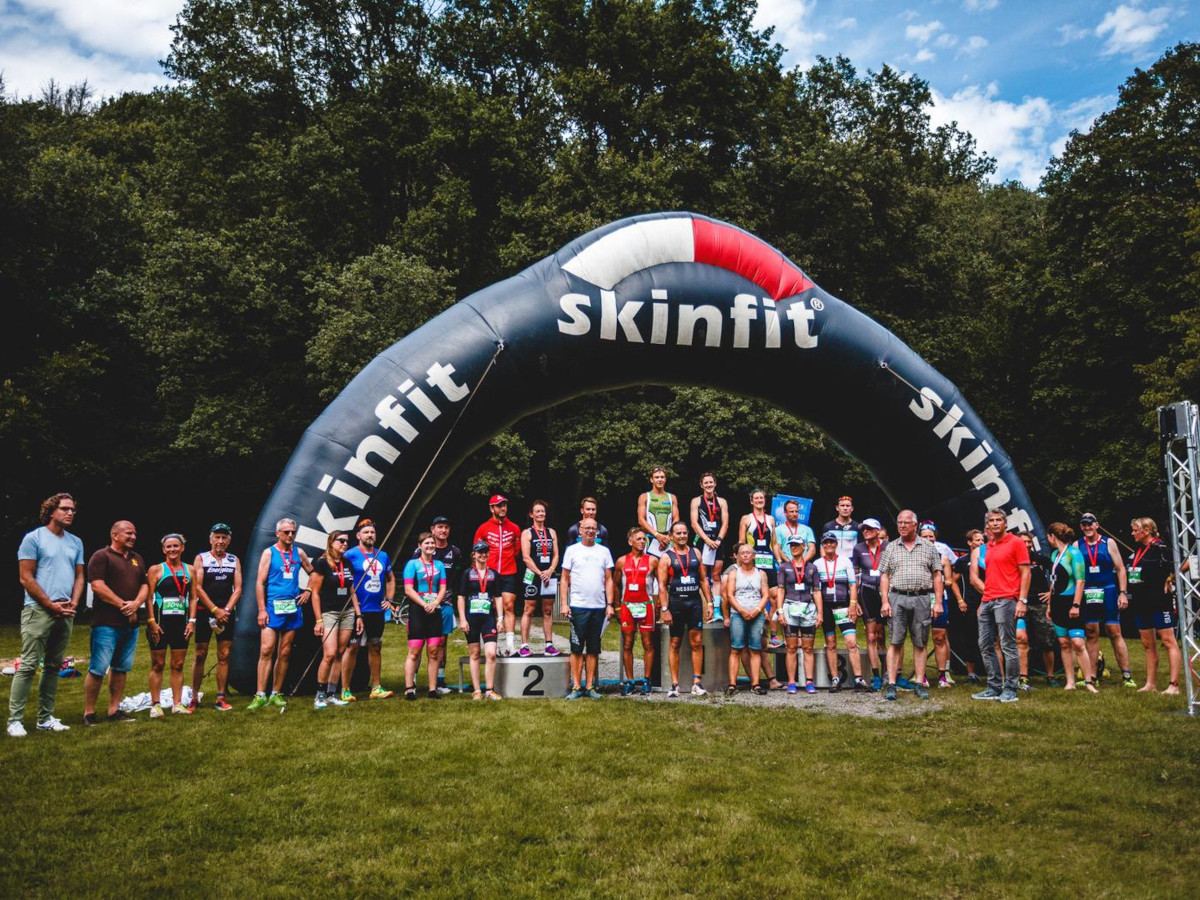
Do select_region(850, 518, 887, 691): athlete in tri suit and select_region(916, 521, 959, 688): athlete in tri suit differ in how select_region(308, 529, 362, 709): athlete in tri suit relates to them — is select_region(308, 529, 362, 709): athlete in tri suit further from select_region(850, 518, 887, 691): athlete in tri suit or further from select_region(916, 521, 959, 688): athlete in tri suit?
select_region(916, 521, 959, 688): athlete in tri suit

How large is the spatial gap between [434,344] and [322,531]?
2203mm

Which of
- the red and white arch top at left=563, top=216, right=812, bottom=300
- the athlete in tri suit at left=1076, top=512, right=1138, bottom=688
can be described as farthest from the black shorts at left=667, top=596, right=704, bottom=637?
the athlete in tri suit at left=1076, top=512, right=1138, bottom=688

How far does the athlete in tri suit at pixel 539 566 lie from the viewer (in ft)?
33.1

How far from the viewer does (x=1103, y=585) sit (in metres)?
9.12

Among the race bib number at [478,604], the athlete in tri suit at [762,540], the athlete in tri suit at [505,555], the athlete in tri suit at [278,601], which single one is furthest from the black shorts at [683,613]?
the athlete in tri suit at [278,601]

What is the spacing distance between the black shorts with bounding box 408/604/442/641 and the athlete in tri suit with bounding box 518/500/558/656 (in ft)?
4.69

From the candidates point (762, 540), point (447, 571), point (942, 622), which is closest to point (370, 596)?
point (447, 571)

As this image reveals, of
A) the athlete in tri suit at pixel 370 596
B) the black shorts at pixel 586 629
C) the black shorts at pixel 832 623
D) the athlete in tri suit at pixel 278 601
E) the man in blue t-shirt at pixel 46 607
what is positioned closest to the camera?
the man in blue t-shirt at pixel 46 607

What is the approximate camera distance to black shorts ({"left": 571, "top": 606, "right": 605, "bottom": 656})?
28.9ft

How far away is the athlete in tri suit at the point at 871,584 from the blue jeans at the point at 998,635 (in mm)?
1108

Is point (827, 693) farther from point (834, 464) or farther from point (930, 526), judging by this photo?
point (834, 464)

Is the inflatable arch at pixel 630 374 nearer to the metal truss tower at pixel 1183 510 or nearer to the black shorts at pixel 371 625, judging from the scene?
the black shorts at pixel 371 625

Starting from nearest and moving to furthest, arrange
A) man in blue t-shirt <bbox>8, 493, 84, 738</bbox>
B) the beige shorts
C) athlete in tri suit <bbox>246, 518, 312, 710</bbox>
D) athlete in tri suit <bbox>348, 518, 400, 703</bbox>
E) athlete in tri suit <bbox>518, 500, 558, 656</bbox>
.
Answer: man in blue t-shirt <bbox>8, 493, 84, 738</bbox>, athlete in tri suit <bbox>246, 518, 312, 710</bbox>, the beige shorts, athlete in tri suit <bbox>348, 518, 400, 703</bbox>, athlete in tri suit <bbox>518, 500, 558, 656</bbox>

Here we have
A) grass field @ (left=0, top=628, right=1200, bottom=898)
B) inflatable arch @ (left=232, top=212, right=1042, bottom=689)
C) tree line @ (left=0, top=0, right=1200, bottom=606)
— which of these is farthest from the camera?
tree line @ (left=0, top=0, right=1200, bottom=606)
